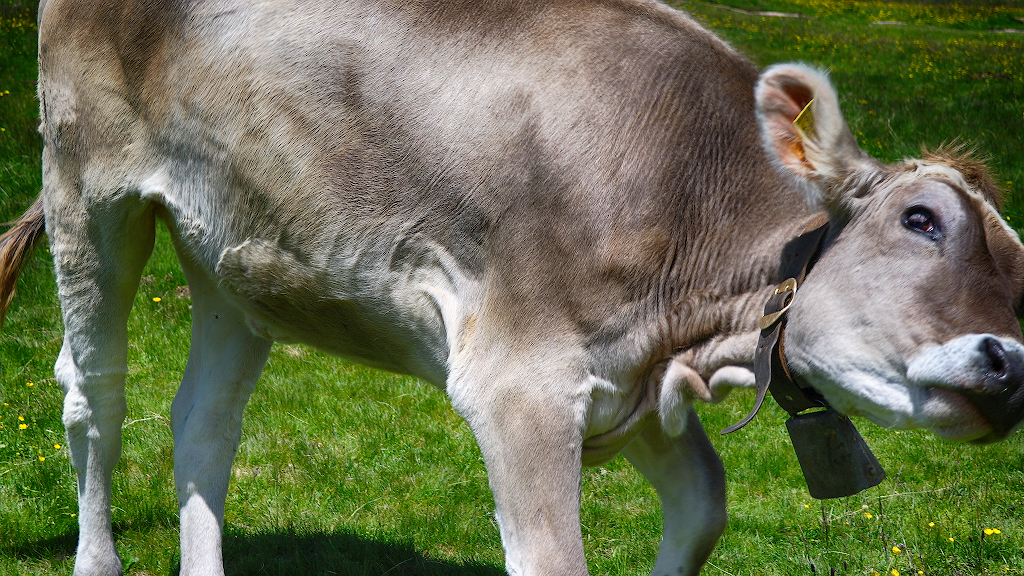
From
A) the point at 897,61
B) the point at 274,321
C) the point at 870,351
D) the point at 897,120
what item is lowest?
the point at 897,61

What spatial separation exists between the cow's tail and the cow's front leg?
8.30 feet

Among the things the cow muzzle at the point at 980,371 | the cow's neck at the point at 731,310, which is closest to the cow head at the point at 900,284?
the cow muzzle at the point at 980,371

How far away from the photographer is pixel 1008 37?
20.8 metres

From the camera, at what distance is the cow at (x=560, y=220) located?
7.48 feet

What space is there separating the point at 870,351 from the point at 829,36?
17.6 metres

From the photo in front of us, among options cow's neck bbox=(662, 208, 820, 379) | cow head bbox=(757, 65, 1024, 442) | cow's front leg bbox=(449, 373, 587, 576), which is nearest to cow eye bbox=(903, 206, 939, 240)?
cow head bbox=(757, 65, 1024, 442)

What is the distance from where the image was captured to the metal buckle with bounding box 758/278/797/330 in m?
2.39

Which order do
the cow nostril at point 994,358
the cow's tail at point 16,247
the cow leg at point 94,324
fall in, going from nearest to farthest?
the cow nostril at point 994,358 → the cow leg at point 94,324 → the cow's tail at point 16,247

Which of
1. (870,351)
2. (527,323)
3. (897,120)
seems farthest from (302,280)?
(897,120)

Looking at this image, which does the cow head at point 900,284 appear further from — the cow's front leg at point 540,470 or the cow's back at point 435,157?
the cow's front leg at point 540,470

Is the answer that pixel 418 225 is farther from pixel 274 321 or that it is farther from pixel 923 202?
pixel 923 202

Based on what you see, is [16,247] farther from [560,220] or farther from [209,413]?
[560,220]

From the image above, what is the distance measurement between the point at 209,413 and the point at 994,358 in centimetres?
274

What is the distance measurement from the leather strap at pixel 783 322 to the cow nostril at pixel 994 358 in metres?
0.46
